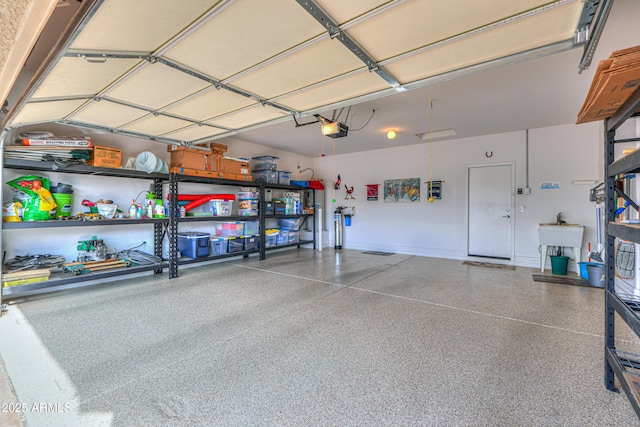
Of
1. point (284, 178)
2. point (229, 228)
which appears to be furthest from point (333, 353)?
point (284, 178)

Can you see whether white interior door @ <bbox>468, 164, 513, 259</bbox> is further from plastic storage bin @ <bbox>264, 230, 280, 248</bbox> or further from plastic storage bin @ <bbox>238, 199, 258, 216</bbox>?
plastic storage bin @ <bbox>238, 199, 258, 216</bbox>

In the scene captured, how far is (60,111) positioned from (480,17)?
3753mm

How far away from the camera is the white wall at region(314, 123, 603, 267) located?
4953 mm

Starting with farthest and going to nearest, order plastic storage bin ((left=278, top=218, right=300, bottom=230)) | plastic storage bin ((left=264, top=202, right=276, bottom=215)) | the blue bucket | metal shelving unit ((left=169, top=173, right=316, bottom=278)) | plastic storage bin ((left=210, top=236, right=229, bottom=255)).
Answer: plastic storage bin ((left=278, top=218, right=300, bottom=230)), plastic storage bin ((left=264, top=202, right=276, bottom=215)), plastic storage bin ((left=210, top=236, right=229, bottom=255)), metal shelving unit ((left=169, top=173, right=316, bottom=278)), the blue bucket

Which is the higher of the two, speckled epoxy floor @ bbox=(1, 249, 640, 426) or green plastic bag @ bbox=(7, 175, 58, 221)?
green plastic bag @ bbox=(7, 175, 58, 221)

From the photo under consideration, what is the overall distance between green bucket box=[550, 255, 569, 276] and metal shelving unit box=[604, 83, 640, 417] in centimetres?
362

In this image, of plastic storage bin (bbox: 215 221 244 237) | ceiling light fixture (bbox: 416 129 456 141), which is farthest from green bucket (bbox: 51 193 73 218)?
ceiling light fixture (bbox: 416 129 456 141)

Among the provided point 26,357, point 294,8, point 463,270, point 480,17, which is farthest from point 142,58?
point 463,270

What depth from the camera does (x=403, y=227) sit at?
22.6ft

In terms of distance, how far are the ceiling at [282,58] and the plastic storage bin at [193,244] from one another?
1871 mm

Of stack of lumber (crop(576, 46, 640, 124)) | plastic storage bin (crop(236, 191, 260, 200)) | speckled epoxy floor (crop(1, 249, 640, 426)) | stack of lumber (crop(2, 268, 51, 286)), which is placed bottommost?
speckled epoxy floor (crop(1, 249, 640, 426))

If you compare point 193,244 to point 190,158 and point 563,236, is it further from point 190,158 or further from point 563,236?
point 563,236

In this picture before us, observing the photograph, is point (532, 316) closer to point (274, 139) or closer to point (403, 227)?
point (403, 227)

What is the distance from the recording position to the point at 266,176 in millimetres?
6176
